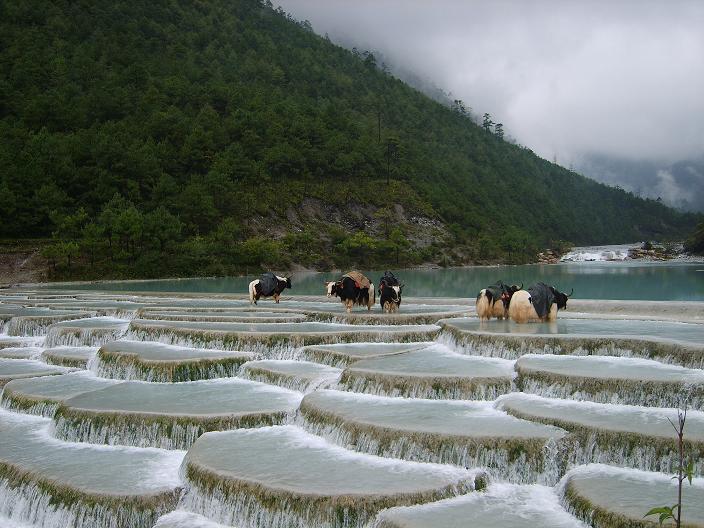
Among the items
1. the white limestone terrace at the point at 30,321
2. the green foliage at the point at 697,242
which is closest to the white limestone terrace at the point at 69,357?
the white limestone terrace at the point at 30,321

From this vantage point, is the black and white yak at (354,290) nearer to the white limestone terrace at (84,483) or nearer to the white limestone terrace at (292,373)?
the white limestone terrace at (292,373)

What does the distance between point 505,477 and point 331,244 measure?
2502 inches

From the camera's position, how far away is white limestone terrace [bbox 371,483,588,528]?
6578 millimetres

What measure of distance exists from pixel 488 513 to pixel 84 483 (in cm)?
504

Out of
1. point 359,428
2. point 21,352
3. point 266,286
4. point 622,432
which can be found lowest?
point 21,352

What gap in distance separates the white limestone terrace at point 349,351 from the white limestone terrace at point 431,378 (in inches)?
22.9

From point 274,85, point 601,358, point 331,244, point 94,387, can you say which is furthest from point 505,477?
point 274,85

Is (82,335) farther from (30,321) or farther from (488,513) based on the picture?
(488,513)

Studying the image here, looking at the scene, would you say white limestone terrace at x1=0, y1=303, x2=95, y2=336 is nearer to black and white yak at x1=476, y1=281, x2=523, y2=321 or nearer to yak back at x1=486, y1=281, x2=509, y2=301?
black and white yak at x1=476, y1=281, x2=523, y2=321

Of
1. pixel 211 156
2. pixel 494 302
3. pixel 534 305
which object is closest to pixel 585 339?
pixel 534 305

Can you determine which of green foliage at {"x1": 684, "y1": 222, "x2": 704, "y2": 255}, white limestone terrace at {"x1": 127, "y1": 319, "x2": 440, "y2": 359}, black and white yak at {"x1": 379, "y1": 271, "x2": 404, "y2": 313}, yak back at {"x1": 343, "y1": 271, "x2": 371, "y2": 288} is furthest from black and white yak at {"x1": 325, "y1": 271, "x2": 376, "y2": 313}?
green foliage at {"x1": 684, "y1": 222, "x2": 704, "y2": 255}

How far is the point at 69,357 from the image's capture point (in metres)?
15.4

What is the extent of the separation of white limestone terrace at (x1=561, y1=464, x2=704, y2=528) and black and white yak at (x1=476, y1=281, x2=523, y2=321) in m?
8.31

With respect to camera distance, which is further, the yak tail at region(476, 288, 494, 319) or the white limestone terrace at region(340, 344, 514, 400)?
the yak tail at region(476, 288, 494, 319)
